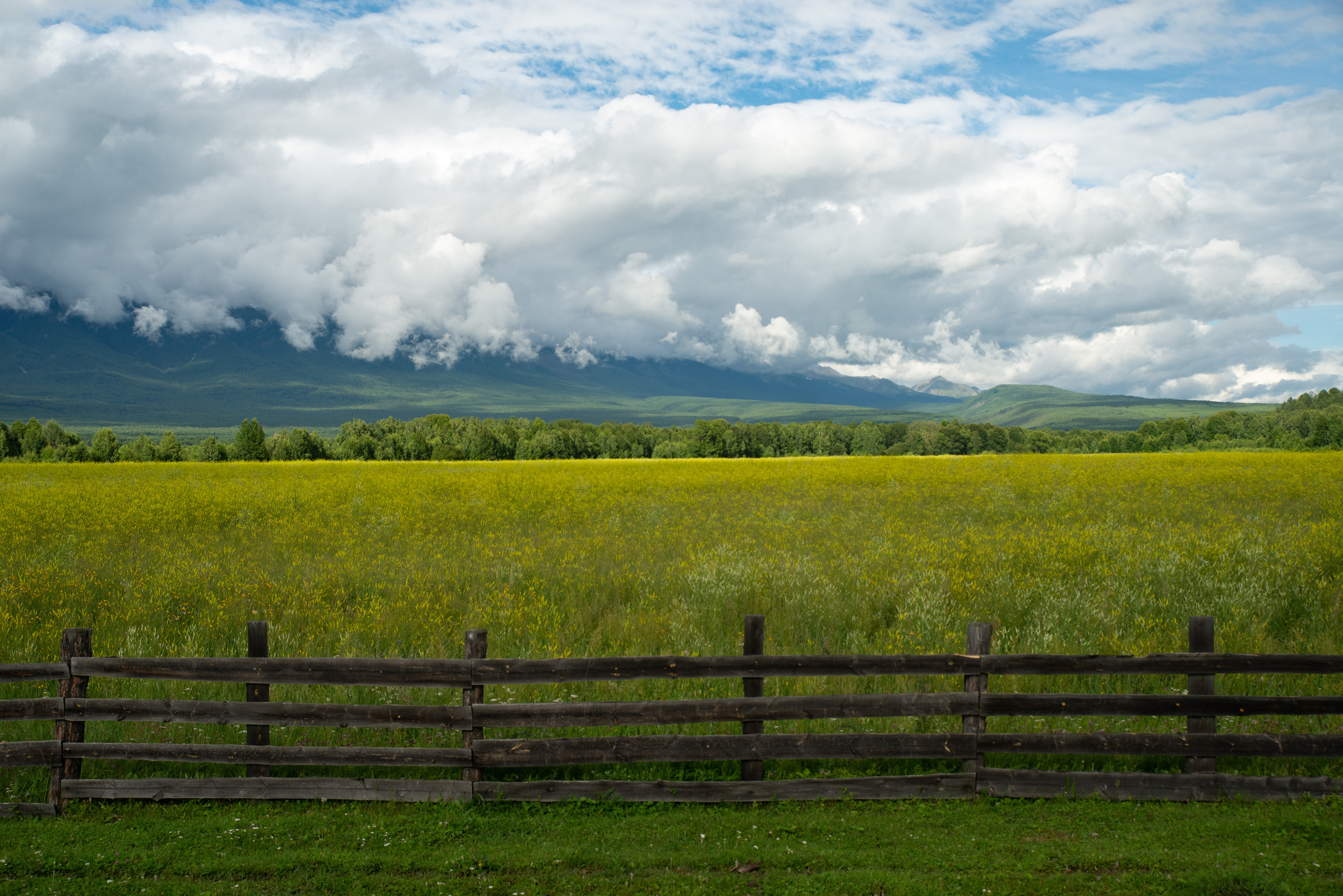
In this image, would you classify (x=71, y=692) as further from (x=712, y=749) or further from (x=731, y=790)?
(x=731, y=790)

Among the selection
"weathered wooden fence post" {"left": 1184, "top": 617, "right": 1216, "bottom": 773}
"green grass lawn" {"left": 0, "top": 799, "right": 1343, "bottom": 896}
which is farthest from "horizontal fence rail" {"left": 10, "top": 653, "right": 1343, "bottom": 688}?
"green grass lawn" {"left": 0, "top": 799, "right": 1343, "bottom": 896}

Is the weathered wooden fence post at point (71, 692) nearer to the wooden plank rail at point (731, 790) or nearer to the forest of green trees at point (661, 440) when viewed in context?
the wooden plank rail at point (731, 790)

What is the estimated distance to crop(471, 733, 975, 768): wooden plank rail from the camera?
693cm

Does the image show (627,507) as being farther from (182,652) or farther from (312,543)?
(182,652)

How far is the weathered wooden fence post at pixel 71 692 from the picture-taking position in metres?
7.09

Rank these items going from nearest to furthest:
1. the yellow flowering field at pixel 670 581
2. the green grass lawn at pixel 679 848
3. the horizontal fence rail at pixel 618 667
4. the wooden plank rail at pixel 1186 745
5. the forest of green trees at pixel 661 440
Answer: the green grass lawn at pixel 679 848 < the horizontal fence rail at pixel 618 667 < the wooden plank rail at pixel 1186 745 < the yellow flowering field at pixel 670 581 < the forest of green trees at pixel 661 440

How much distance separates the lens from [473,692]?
6973 mm

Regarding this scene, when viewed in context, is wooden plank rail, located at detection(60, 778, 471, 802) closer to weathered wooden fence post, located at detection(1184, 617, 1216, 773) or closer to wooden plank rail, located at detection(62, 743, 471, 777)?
wooden plank rail, located at detection(62, 743, 471, 777)

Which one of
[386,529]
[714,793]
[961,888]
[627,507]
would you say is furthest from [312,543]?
[961,888]

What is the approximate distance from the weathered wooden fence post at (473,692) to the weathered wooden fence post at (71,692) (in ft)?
12.9

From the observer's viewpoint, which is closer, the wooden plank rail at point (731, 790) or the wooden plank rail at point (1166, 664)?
the wooden plank rail at point (731, 790)

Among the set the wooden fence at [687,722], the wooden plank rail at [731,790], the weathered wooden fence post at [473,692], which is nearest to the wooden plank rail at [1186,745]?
the wooden fence at [687,722]

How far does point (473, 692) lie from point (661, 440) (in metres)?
135

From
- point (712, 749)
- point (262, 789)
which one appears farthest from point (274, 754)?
point (712, 749)
